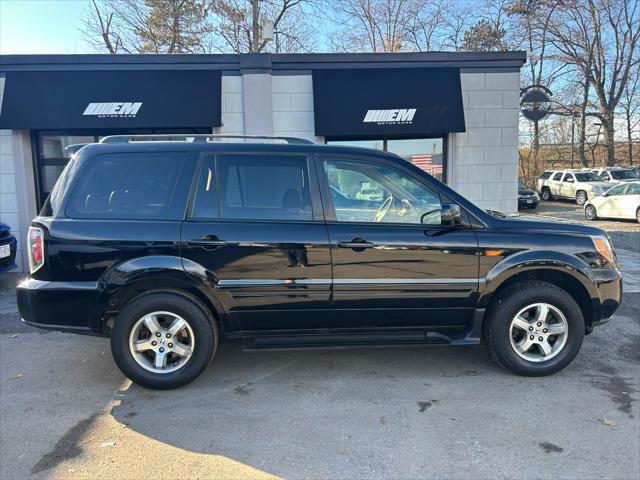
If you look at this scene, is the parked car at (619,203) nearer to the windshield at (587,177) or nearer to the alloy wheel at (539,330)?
the windshield at (587,177)

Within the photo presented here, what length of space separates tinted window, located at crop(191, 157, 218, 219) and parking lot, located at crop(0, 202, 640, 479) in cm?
142

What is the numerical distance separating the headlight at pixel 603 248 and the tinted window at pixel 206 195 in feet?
10.4

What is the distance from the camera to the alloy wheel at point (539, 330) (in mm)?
3850

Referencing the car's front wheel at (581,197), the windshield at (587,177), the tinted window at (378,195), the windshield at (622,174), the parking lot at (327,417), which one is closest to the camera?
the parking lot at (327,417)

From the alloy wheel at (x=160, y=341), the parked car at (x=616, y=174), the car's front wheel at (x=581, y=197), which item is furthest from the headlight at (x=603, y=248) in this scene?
the parked car at (x=616, y=174)

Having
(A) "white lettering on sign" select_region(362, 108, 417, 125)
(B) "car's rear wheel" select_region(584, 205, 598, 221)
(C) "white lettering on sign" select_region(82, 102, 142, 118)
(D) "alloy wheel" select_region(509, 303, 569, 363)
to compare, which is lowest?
(D) "alloy wheel" select_region(509, 303, 569, 363)

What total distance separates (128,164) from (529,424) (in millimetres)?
3565

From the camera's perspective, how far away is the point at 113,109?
8055mm

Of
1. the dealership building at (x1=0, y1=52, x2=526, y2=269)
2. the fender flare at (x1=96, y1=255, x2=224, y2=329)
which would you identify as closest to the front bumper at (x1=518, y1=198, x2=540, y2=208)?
the dealership building at (x1=0, y1=52, x2=526, y2=269)

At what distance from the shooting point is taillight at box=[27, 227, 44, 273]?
356cm

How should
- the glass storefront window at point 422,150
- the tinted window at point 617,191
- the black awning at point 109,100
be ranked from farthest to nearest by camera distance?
1. the tinted window at point 617,191
2. the glass storefront window at point 422,150
3. the black awning at point 109,100

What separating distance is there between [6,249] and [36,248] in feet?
14.0

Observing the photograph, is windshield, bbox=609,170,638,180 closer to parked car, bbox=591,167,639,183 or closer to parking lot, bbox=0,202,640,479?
parked car, bbox=591,167,639,183

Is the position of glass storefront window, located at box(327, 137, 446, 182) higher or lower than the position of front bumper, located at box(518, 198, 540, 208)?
higher
